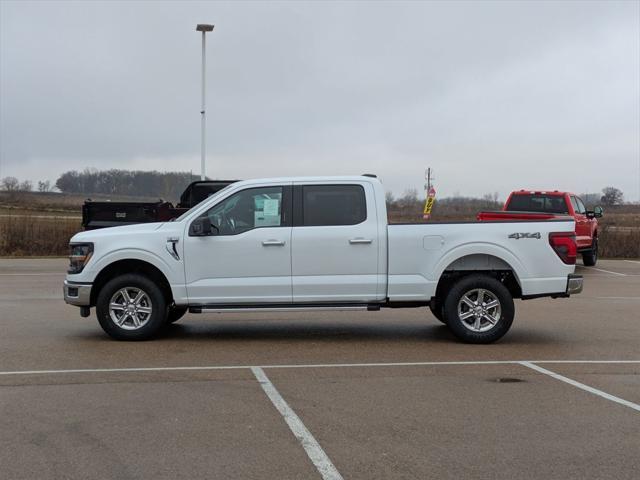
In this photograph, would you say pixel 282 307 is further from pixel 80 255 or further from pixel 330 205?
pixel 80 255

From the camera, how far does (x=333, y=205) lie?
8781 mm

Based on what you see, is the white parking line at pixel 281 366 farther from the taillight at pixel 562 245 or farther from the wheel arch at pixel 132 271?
the wheel arch at pixel 132 271

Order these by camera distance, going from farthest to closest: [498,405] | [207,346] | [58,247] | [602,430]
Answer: [58,247], [207,346], [498,405], [602,430]

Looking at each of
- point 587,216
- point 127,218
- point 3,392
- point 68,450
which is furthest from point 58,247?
point 68,450

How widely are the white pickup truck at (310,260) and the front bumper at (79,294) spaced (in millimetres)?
13

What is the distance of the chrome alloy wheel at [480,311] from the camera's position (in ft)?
28.6

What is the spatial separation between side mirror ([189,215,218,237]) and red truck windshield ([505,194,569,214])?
42.4ft

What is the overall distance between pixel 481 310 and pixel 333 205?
2.30 m

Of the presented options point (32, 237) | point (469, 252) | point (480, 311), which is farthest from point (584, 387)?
point (32, 237)

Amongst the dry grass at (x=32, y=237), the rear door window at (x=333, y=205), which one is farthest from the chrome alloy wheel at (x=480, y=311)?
→ the dry grass at (x=32, y=237)

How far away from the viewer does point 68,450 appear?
15.8 ft

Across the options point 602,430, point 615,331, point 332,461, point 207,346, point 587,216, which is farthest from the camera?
point 587,216

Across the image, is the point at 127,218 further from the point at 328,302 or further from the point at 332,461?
the point at 332,461

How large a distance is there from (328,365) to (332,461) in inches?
114
